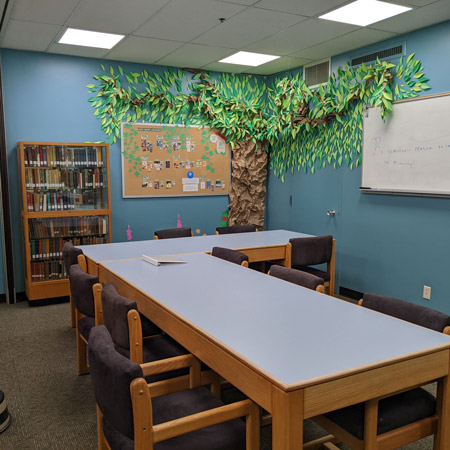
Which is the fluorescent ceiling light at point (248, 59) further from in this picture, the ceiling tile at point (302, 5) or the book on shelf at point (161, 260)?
the book on shelf at point (161, 260)

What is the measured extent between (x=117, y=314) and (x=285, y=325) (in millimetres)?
762

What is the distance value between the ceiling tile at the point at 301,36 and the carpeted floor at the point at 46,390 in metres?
3.31

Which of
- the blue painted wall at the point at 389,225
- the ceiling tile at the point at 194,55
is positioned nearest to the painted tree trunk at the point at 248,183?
the blue painted wall at the point at 389,225

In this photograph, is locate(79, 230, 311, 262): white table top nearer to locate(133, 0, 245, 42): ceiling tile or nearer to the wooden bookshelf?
the wooden bookshelf

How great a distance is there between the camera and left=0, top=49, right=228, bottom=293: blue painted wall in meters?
4.89

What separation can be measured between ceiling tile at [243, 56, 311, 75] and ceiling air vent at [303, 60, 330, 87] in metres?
0.10

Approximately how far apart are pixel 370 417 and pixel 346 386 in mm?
296

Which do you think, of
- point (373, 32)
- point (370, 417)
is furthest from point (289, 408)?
point (373, 32)

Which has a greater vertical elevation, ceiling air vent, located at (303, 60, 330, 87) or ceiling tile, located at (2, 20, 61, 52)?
ceiling tile, located at (2, 20, 61, 52)

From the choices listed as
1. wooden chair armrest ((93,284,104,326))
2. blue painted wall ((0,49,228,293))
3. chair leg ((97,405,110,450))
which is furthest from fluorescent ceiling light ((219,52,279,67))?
chair leg ((97,405,110,450))

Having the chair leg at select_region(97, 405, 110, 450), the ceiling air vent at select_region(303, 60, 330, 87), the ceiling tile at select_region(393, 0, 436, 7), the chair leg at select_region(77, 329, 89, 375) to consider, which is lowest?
the chair leg at select_region(77, 329, 89, 375)

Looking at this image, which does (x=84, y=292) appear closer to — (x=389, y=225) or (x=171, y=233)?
(x=171, y=233)

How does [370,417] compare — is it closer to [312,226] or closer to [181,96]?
[312,226]

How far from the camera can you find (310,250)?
4148mm
